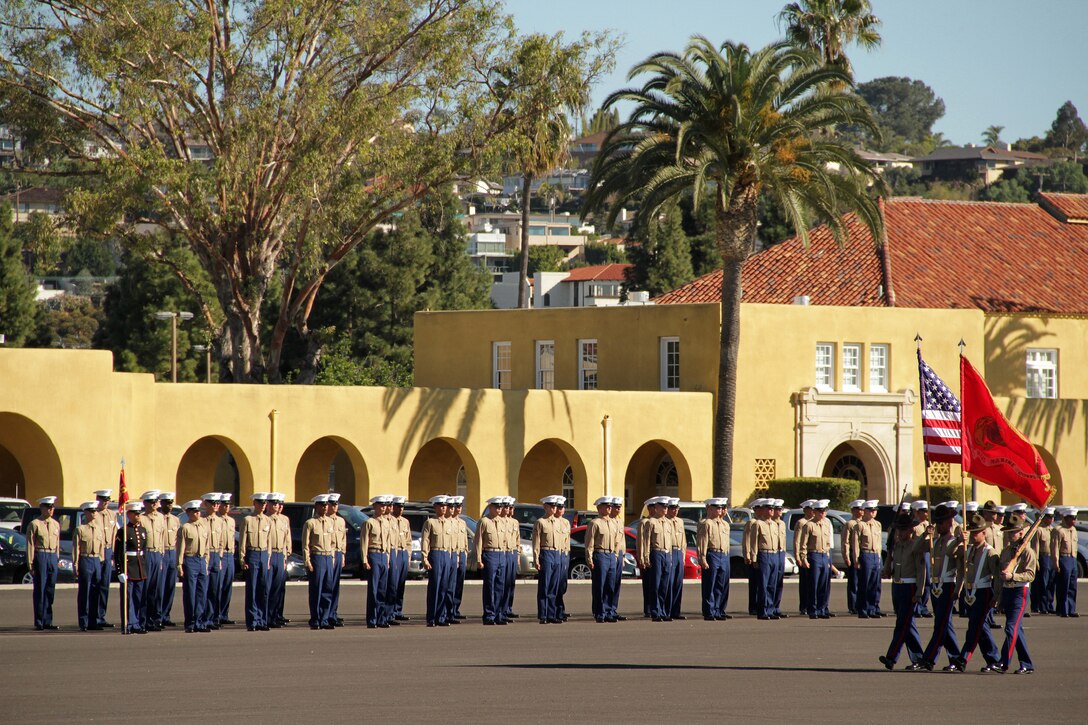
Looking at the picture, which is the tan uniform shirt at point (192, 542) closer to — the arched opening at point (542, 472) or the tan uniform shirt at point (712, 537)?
the tan uniform shirt at point (712, 537)

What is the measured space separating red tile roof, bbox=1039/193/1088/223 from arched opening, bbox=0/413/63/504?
3323 centimetres

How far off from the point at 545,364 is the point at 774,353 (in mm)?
6317

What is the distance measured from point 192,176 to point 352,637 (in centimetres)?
2188

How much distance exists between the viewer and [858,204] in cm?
3666

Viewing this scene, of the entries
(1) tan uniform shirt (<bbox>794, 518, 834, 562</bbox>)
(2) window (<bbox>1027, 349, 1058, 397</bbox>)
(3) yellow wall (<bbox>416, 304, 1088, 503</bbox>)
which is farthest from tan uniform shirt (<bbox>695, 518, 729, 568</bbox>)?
(2) window (<bbox>1027, 349, 1058, 397</bbox>)

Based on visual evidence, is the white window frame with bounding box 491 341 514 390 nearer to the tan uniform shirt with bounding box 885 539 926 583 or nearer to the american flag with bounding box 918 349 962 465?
the american flag with bounding box 918 349 962 465

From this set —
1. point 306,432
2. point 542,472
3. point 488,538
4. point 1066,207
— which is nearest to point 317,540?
point 488,538

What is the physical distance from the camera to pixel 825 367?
42312 millimetres

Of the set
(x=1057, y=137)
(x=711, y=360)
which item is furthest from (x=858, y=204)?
(x=1057, y=137)

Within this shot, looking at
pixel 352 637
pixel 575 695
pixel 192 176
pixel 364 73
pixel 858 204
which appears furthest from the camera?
pixel 364 73

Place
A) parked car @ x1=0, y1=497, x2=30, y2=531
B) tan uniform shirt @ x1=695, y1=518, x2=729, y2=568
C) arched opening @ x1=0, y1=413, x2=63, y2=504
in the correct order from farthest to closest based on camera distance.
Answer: arched opening @ x1=0, y1=413, x2=63, y2=504
parked car @ x1=0, y1=497, x2=30, y2=531
tan uniform shirt @ x1=695, y1=518, x2=729, y2=568

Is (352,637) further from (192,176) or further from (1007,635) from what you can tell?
(192,176)

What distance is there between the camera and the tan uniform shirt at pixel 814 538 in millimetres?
23016

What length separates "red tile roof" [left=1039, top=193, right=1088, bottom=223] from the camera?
52.4 meters
